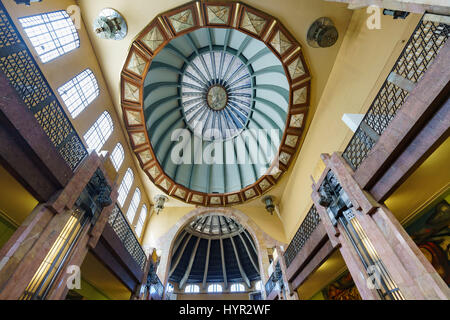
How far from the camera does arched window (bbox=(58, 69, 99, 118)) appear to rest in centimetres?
655

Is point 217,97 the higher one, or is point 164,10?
point 217,97

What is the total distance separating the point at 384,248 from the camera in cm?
401

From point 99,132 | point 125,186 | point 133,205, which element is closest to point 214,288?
point 133,205

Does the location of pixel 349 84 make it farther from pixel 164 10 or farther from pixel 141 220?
pixel 141 220

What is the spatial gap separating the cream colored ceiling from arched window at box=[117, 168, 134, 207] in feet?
14.1

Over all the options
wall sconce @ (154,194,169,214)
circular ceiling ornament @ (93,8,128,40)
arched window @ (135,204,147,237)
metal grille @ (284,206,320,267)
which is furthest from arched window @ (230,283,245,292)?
circular ceiling ornament @ (93,8,128,40)

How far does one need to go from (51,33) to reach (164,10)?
3.70 metres

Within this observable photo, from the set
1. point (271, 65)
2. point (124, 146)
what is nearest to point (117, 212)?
point (124, 146)

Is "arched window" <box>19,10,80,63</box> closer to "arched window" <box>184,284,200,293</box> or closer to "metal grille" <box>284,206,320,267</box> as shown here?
"metal grille" <box>284,206,320,267</box>

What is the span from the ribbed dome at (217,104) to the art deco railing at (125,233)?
5289 millimetres

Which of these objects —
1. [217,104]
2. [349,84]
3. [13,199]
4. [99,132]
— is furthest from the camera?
[217,104]

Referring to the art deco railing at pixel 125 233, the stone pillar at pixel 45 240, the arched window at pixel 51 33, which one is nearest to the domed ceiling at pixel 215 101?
the arched window at pixel 51 33

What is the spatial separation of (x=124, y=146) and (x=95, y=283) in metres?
5.94

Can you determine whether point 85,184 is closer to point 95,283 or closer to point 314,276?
point 95,283
